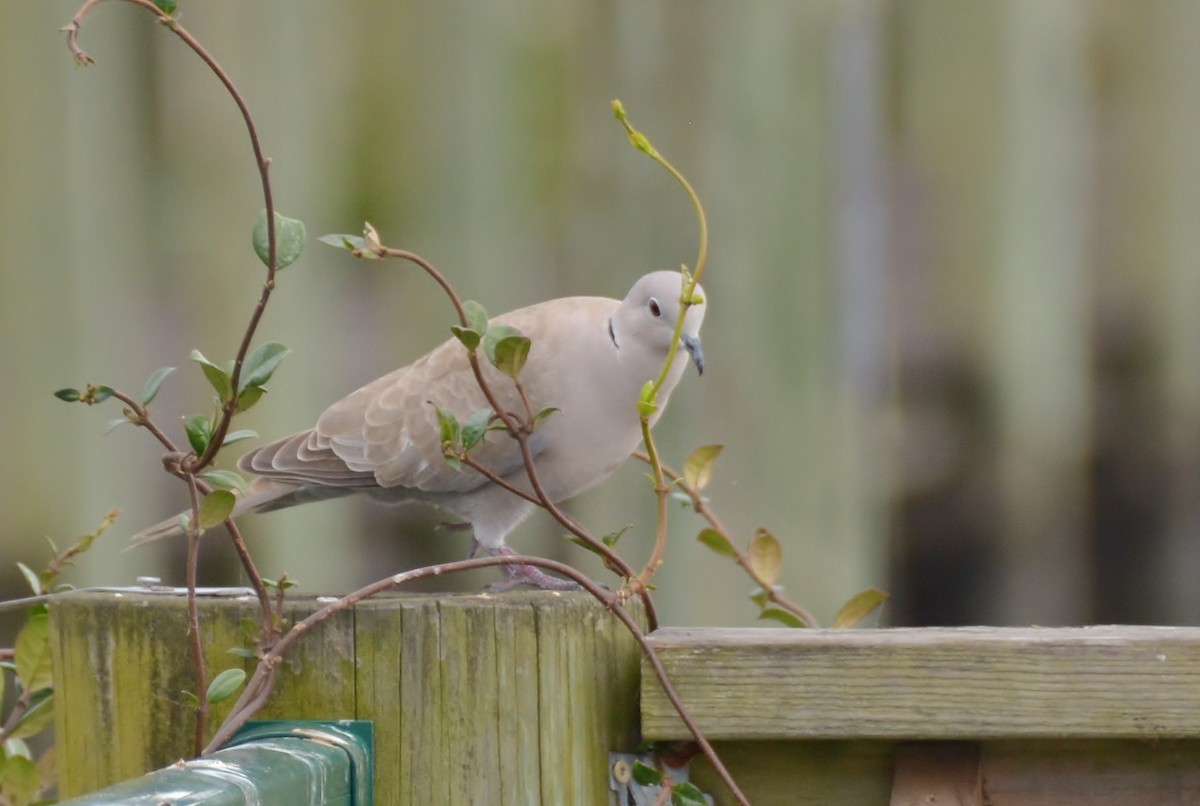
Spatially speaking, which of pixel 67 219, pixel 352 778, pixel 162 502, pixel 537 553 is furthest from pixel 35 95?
pixel 352 778

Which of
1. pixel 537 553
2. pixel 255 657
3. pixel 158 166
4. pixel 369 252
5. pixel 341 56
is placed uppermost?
pixel 341 56

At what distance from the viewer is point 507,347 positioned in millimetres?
1429

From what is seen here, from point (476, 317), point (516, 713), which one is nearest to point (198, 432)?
point (476, 317)

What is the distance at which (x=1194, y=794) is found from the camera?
144 cm

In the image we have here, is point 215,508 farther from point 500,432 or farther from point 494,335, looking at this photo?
point 500,432

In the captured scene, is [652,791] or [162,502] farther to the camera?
[162,502]

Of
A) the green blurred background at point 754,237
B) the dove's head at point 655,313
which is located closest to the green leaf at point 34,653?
the green blurred background at point 754,237

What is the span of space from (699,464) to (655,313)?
1.63 ft

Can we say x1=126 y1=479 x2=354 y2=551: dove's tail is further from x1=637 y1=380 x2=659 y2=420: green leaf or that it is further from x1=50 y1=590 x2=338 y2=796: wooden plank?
x1=637 y1=380 x2=659 y2=420: green leaf

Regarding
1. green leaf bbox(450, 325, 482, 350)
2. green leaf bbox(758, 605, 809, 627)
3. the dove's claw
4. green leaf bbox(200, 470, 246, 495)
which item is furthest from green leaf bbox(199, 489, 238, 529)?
green leaf bbox(758, 605, 809, 627)

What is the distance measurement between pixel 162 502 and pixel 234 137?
629 mm

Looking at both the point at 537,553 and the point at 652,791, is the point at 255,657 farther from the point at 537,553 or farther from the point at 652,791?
the point at 537,553

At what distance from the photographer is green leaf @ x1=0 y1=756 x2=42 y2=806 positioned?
1.81 meters

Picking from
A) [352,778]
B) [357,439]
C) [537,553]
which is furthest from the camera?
[537,553]
